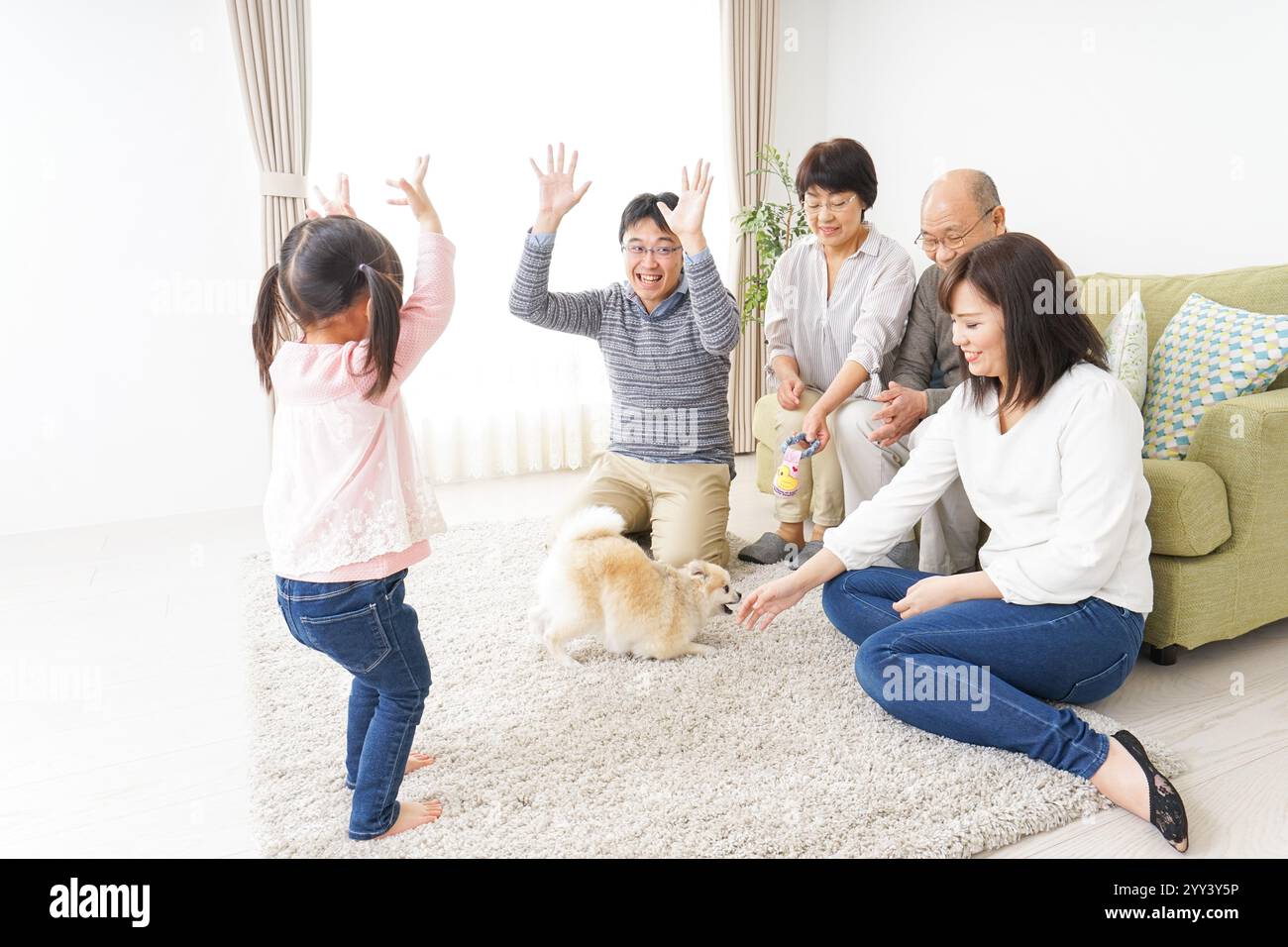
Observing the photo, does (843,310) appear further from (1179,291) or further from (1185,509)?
(1185,509)

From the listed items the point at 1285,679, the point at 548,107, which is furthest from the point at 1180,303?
the point at 548,107

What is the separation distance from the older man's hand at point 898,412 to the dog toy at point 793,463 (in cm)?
17

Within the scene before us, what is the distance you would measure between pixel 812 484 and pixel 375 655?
1.71 m

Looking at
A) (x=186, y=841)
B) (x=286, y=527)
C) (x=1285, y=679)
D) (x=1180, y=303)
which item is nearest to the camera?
(x=286, y=527)

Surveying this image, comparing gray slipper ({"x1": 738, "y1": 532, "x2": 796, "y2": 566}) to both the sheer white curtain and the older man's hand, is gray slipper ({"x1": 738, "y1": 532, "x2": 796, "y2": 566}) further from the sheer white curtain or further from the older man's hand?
the sheer white curtain

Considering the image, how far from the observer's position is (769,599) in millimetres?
1732

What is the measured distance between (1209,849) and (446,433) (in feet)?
10.2

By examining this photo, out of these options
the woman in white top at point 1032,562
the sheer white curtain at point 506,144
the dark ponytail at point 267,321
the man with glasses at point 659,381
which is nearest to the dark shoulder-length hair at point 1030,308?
the woman in white top at point 1032,562

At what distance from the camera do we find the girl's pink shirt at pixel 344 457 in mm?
1342

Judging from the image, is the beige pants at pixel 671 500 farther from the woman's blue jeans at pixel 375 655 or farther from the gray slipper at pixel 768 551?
the woman's blue jeans at pixel 375 655

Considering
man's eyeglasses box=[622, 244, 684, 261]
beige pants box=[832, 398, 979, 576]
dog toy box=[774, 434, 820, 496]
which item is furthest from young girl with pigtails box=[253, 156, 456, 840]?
beige pants box=[832, 398, 979, 576]

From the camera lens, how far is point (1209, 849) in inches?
55.4

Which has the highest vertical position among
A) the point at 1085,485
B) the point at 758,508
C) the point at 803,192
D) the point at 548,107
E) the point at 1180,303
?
the point at 548,107

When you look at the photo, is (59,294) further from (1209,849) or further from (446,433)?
(1209,849)
